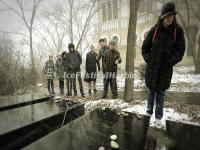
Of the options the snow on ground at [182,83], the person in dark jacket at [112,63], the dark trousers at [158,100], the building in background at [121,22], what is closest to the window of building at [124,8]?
the building in background at [121,22]

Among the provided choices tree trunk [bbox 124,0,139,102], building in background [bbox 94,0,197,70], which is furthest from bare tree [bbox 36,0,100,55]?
tree trunk [bbox 124,0,139,102]

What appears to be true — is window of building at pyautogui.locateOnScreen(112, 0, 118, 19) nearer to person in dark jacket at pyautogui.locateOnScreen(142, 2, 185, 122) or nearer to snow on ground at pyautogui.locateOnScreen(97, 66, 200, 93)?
snow on ground at pyautogui.locateOnScreen(97, 66, 200, 93)

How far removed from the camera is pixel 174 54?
9.59 ft

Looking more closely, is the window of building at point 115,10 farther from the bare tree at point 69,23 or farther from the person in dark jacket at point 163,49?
the person in dark jacket at point 163,49

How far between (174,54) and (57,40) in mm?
24428

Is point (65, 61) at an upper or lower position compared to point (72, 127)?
upper

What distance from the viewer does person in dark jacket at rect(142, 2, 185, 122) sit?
2.82 metres

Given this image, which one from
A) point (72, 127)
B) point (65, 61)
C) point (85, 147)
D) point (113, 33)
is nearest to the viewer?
point (85, 147)

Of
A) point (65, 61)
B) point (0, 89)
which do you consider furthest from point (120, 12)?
point (0, 89)

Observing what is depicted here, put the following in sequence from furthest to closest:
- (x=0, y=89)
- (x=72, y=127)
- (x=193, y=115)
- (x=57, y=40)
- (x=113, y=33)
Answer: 1. (x=57, y=40)
2. (x=113, y=33)
3. (x=0, y=89)
4. (x=193, y=115)
5. (x=72, y=127)

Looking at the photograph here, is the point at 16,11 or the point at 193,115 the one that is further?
the point at 16,11

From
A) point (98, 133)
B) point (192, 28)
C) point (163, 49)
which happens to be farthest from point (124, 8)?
point (98, 133)

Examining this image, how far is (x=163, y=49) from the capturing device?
291cm

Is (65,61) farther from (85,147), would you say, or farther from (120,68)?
(120,68)
